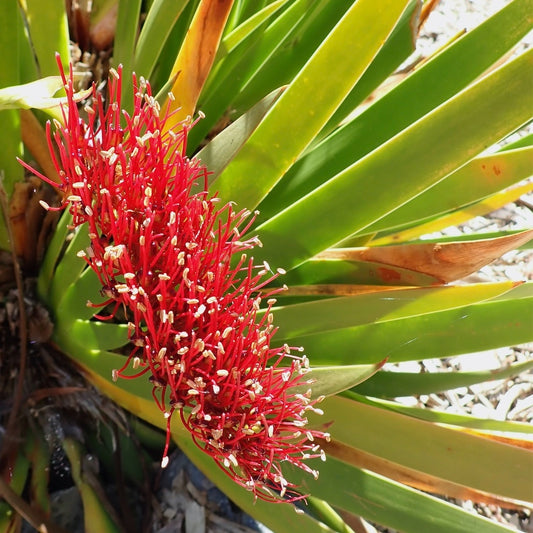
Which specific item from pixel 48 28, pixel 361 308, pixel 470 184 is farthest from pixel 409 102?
pixel 48 28

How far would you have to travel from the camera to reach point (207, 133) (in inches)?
41.3

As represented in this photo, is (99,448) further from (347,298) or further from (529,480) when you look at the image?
(529,480)

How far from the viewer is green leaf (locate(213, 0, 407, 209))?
0.76 metres

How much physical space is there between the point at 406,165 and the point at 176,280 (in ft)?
0.96

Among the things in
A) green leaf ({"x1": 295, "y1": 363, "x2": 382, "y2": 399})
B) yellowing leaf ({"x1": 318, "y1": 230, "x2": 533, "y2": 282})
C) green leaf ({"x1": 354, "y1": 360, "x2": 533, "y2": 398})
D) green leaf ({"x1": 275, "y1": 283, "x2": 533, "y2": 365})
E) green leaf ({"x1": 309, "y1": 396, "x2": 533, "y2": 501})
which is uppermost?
yellowing leaf ({"x1": 318, "y1": 230, "x2": 533, "y2": 282})

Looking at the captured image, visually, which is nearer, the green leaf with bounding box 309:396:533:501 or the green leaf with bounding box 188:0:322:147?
the green leaf with bounding box 309:396:533:501

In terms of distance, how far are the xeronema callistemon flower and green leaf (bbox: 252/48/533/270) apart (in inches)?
5.2

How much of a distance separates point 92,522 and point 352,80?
697 millimetres

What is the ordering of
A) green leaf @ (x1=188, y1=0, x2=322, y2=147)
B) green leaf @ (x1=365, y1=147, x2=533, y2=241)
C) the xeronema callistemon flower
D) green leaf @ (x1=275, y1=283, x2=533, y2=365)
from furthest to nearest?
green leaf @ (x1=188, y1=0, x2=322, y2=147) < green leaf @ (x1=275, y1=283, x2=533, y2=365) < green leaf @ (x1=365, y1=147, x2=533, y2=241) < the xeronema callistemon flower

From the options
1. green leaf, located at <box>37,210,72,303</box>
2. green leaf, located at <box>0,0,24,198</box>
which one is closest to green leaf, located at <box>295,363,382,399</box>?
green leaf, located at <box>37,210,72,303</box>

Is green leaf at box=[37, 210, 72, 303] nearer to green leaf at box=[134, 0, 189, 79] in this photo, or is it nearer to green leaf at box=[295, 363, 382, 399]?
green leaf at box=[134, 0, 189, 79]

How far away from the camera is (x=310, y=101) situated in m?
0.81

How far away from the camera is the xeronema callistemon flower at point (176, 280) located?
715mm

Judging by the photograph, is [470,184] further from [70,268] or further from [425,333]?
[70,268]
